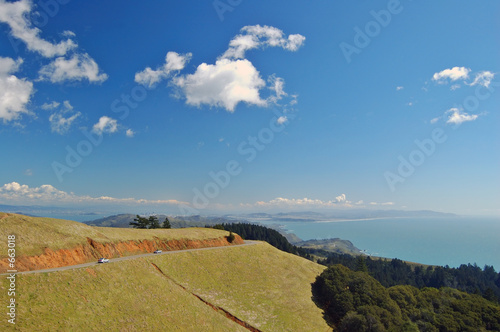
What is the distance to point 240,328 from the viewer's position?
37.2 meters

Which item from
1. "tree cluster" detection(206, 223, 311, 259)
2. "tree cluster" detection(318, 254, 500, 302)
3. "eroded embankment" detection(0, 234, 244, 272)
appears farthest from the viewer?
"tree cluster" detection(318, 254, 500, 302)

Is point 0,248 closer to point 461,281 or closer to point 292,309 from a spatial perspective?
point 292,309

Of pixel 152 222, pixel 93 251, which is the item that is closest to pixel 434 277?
pixel 152 222

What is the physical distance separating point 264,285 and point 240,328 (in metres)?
14.5

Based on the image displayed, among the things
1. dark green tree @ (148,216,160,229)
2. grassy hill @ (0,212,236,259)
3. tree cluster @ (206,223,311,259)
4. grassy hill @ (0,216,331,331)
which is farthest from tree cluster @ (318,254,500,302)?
grassy hill @ (0,212,236,259)

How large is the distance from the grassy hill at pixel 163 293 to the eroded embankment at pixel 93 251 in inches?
77.9

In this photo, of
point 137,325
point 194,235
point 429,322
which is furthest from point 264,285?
point 429,322

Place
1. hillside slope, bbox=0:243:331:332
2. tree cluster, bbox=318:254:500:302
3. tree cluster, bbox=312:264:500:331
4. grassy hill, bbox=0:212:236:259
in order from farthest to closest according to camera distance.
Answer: tree cluster, bbox=318:254:500:302 → tree cluster, bbox=312:264:500:331 → grassy hill, bbox=0:212:236:259 → hillside slope, bbox=0:243:331:332

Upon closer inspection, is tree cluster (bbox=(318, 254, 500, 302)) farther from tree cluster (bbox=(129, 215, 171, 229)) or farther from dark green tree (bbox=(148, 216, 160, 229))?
tree cluster (bbox=(129, 215, 171, 229))

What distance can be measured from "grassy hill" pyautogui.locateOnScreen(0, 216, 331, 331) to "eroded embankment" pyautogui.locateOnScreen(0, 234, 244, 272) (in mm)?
1980

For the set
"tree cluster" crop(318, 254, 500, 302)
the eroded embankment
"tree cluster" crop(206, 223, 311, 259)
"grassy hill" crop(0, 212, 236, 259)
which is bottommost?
"tree cluster" crop(318, 254, 500, 302)

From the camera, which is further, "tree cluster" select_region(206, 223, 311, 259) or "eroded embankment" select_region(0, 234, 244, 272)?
"tree cluster" select_region(206, 223, 311, 259)

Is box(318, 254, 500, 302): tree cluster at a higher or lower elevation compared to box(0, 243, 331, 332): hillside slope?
lower

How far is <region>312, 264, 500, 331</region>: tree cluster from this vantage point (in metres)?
44.3
